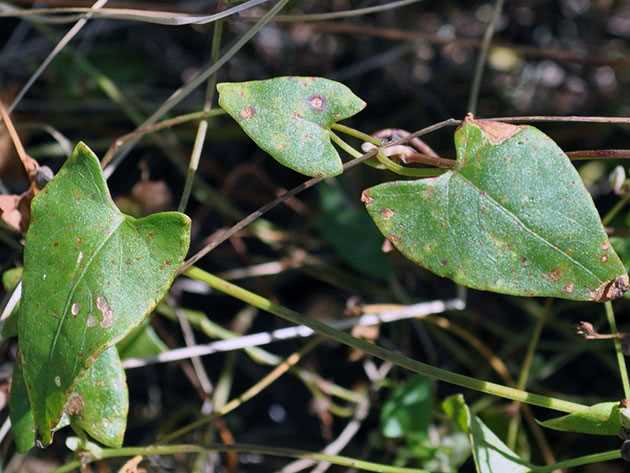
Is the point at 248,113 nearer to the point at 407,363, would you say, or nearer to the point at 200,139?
the point at 200,139

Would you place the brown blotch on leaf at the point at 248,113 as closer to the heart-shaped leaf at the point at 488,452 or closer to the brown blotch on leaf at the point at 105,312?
the brown blotch on leaf at the point at 105,312

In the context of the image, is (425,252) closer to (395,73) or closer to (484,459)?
(484,459)

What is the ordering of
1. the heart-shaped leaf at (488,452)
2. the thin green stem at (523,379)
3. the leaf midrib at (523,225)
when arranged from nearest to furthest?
the leaf midrib at (523,225), the heart-shaped leaf at (488,452), the thin green stem at (523,379)

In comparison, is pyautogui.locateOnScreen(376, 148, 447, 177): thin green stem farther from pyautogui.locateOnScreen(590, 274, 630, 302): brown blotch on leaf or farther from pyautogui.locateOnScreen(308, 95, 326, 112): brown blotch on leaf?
pyautogui.locateOnScreen(590, 274, 630, 302): brown blotch on leaf

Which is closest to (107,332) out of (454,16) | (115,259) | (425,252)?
(115,259)

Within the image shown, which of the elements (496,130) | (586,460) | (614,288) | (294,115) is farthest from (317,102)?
(586,460)

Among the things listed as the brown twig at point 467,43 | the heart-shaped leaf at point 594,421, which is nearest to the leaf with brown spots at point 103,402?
the heart-shaped leaf at point 594,421
